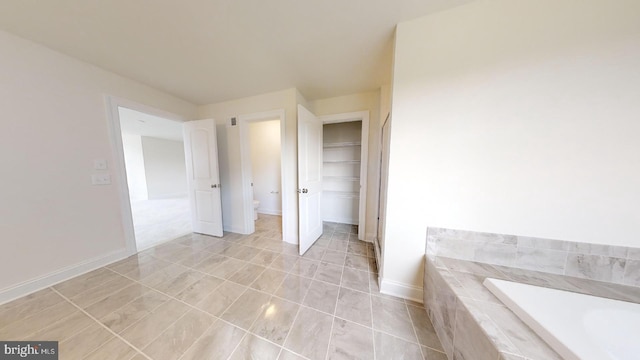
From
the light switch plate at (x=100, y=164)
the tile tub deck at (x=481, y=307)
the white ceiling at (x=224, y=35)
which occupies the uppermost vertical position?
the white ceiling at (x=224, y=35)

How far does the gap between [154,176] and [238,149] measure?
587cm

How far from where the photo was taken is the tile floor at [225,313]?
1097mm

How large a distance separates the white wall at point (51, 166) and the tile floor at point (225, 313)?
11.6 inches

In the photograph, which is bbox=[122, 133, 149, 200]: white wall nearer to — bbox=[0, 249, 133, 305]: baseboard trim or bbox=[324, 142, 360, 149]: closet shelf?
bbox=[0, 249, 133, 305]: baseboard trim

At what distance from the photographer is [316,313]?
54.0 inches

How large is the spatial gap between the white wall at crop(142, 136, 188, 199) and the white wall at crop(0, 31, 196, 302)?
4.82 meters

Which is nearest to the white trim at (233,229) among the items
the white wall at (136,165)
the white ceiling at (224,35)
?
the white ceiling at (224,35)

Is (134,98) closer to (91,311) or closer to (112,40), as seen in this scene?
(112,40)

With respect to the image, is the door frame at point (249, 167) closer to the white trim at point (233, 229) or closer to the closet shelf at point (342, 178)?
the white trim at point (233, 229)

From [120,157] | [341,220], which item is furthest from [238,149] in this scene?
[341,220]

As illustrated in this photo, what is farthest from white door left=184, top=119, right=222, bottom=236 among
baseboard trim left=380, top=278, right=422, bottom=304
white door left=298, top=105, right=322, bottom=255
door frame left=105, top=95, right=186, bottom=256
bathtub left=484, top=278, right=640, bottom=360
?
bathtub left=484, top=278, right=640, bottom=360

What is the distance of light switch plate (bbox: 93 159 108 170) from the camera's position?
1.93 metres

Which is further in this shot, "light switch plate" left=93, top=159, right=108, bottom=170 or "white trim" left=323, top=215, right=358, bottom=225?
"white trim" left=323, top=215, right=358, bottom=225

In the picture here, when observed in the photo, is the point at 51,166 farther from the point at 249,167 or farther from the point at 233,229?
the point at 233,229
